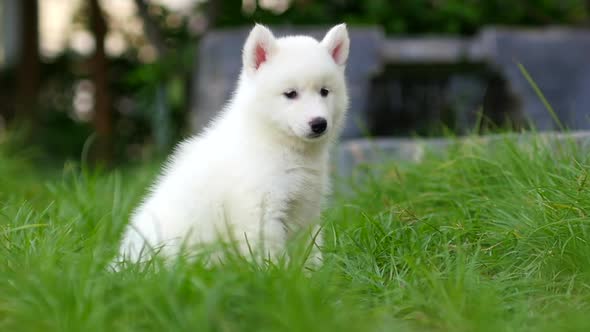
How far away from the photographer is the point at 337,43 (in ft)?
11.5

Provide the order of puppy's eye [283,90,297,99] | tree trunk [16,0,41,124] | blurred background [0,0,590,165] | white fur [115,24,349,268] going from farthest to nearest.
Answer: tree trunk [16,0,41,124] < blurred background [0,0,590,165] < puppy's eye [283,90,297,99] < white fur [115,24,349,268]

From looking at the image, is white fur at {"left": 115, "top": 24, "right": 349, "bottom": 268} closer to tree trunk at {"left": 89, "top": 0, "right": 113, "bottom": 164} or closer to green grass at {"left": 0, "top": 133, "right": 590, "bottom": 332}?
green grass at {"left": 0, "top": 133, "right": 590, "bottom": 332}

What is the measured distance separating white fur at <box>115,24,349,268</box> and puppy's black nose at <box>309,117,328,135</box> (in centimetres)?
3

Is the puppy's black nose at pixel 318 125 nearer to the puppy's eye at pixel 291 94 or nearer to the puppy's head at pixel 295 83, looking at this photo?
the puppy's head at pixel 295 83

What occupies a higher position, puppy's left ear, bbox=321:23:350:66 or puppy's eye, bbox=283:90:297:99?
puppy's left ear, bbox=321:23:350:66

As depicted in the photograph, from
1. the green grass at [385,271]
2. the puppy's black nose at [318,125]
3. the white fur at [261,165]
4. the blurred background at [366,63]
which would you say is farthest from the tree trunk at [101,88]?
the puppy's black nose at [318,125]

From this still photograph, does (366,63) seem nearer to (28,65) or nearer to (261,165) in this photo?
(261,165)

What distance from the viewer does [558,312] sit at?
8.54 feet

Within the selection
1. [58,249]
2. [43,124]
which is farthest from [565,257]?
[43,124]

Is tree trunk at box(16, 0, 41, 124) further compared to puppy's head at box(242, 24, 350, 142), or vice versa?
tree trunk at box(16, 0, 41, 124)

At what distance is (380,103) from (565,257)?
4968mm

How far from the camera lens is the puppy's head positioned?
3.21 metres

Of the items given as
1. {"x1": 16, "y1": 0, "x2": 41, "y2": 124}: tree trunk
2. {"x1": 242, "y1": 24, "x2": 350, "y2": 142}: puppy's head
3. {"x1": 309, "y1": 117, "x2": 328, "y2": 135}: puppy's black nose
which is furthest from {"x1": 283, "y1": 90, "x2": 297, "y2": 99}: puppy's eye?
{"x1": 16, "y1": 0, "x2": 41, "y2": 124}: tree trunk

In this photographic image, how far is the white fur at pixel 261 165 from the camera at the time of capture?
3.12m
